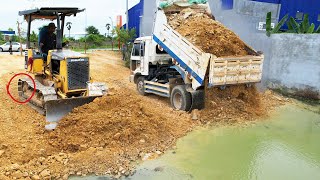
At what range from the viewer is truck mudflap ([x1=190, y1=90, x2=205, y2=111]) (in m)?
8.91

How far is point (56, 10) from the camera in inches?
309

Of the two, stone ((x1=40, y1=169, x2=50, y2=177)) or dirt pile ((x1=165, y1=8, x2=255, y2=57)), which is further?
dirt pile ((x1=165, y1=8, x2=255, y2=57))

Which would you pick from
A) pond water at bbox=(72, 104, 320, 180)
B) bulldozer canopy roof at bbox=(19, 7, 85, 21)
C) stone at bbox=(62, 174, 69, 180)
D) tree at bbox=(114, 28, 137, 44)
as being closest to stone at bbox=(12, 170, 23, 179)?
stone at bbox=(62, 174, 69, 180)

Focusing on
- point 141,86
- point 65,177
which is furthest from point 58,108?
point 141,86

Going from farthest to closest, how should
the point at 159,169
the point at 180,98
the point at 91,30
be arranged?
the point at 91,30, the point at 180,98, the point at 159,169

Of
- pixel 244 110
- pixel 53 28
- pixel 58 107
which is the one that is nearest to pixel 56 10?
pixel 53 28

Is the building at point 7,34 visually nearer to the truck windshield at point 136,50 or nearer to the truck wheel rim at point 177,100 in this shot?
the truck windshield at point 136,50

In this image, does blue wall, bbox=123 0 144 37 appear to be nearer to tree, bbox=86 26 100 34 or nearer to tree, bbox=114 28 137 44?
tree, bbox=114 28 137 44

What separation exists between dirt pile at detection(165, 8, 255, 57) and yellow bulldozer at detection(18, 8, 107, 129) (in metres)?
3.05

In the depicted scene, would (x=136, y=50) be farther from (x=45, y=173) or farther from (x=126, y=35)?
(x=126, y=35)

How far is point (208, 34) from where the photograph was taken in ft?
30.3

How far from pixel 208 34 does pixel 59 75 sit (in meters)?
4.35

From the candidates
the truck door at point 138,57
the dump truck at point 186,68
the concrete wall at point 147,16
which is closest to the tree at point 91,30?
the concrete wall at point 147,16

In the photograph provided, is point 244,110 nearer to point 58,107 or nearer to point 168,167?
point 168,167
